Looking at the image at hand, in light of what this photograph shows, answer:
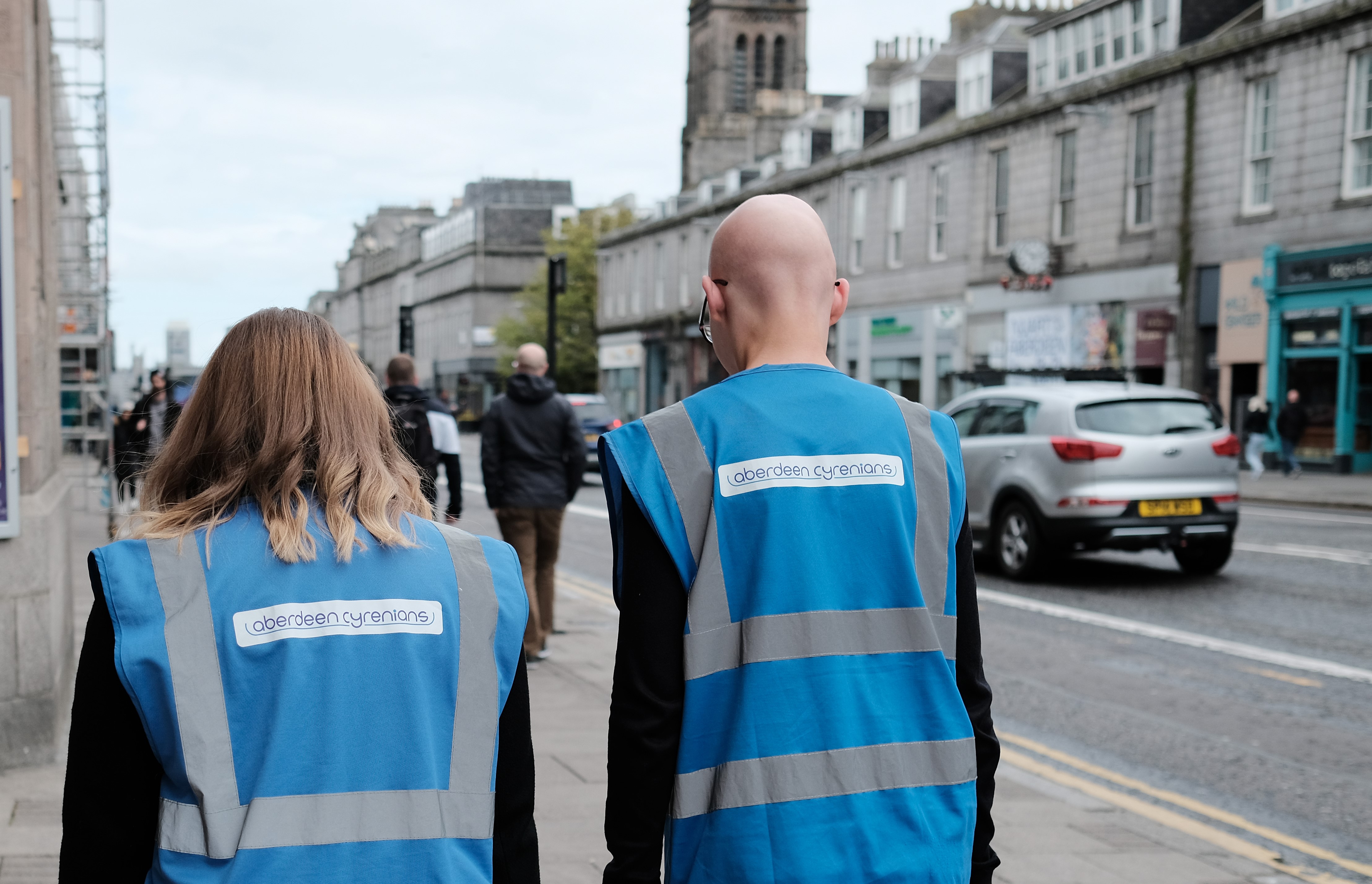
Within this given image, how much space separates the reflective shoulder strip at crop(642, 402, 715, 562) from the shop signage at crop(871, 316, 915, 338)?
3320cm

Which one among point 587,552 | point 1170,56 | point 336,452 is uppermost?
point 1170,56

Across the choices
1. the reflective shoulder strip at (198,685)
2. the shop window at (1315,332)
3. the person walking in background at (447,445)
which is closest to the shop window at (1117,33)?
the shop window at (1315,332)

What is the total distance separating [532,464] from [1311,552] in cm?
831

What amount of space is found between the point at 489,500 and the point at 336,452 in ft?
20.1

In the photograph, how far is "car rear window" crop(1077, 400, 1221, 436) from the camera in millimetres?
10875

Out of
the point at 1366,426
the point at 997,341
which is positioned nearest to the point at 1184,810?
the point at 1366,426

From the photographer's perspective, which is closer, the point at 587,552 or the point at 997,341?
the point at 587,552

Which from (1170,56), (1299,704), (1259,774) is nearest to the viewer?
(1259,774)

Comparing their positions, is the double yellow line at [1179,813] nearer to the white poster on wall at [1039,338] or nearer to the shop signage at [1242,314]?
the shop signage at [1242,314]

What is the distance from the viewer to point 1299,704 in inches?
268

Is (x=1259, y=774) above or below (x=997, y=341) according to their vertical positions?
below

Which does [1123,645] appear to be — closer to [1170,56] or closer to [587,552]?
[587,552]

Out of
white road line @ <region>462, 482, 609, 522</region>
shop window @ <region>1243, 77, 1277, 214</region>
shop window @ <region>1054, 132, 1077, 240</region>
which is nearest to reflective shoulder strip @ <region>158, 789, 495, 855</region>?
white road line @ <region>462, 482, 609, 522</region>

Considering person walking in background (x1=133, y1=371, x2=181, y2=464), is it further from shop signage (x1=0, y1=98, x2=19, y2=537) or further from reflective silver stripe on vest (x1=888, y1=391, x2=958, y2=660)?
reflective silver stripe on vest (x1=888, y1=391, x2=958, y2=660)
